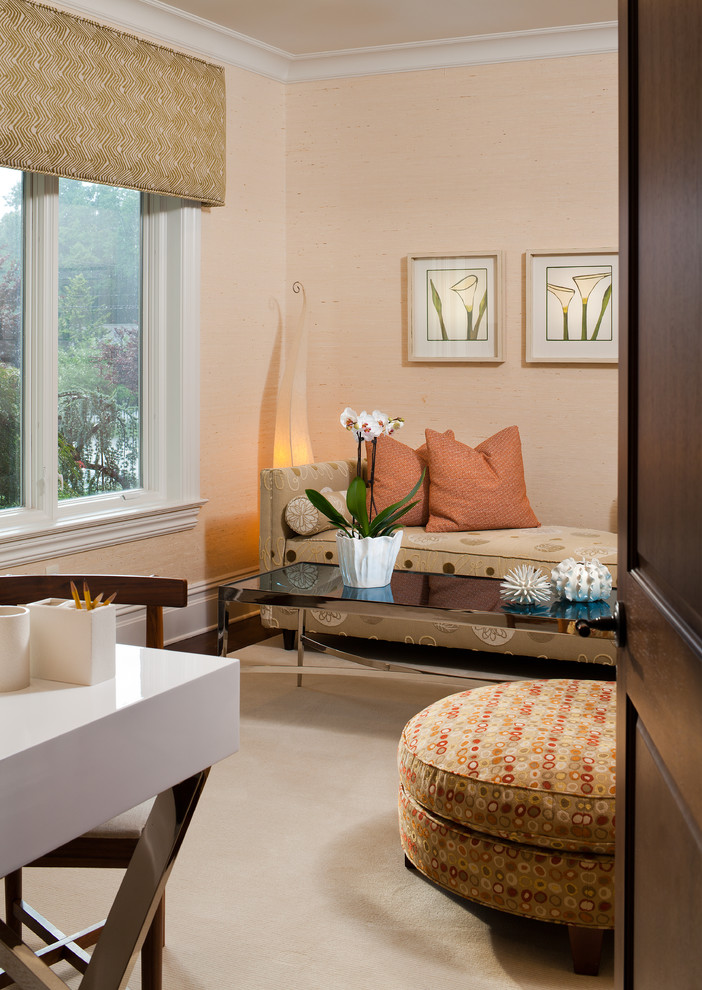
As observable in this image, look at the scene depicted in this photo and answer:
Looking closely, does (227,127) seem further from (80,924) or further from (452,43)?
(80,924)

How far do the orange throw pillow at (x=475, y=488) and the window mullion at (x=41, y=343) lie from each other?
172 centimetres

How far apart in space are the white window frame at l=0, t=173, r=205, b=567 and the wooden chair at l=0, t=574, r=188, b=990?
6.09 ft

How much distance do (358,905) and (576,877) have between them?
0.55m

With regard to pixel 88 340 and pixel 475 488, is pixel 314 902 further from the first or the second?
pixel 88 340

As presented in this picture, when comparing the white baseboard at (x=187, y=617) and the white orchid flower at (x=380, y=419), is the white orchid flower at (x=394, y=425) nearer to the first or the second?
the white orchid flower at (x=380, y=419)

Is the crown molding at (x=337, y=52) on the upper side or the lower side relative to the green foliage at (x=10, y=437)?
upper

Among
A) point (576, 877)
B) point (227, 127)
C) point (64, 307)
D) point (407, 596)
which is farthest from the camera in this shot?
point (227, 127)

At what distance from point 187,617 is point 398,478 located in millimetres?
1222

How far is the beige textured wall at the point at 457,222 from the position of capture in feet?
15.9

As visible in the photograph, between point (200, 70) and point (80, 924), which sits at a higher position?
point (200, 70)

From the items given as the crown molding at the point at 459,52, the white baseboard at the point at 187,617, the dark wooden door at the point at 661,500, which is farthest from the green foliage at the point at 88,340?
the dark wooden door at the point at 661,500

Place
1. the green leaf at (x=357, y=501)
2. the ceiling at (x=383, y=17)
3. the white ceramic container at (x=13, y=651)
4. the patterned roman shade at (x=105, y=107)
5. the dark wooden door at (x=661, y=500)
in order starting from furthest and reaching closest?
the ceiling at (x=383, y=17), the patterned roman shade at (x=105, y=107), the green leaf at (x=357, y=501), the white ceramic container at (x=13, y=651), the dark wooden door at (x=661, y=500)

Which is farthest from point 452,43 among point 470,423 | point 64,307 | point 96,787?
point 96,787

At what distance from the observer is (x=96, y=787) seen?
119 centimetres
